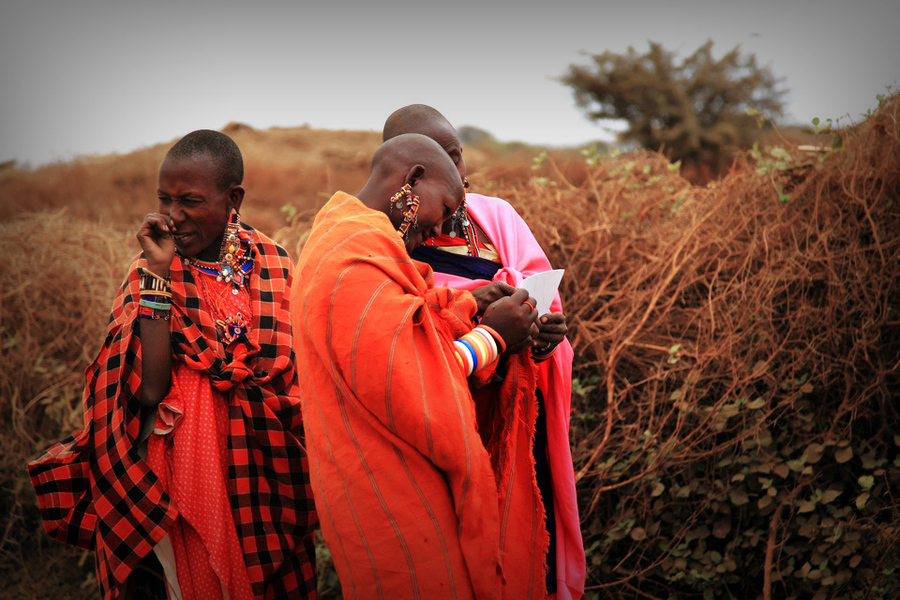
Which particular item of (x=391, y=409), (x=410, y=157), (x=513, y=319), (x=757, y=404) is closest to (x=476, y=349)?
(x=513, y=319)

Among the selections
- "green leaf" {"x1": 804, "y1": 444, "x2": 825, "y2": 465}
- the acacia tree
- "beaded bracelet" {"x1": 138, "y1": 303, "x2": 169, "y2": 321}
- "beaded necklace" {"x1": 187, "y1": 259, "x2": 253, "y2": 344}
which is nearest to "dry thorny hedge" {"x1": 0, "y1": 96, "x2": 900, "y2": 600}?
"green leaf" {"x1": 804, "y1": 444, "x2": 825, "y2": 465}

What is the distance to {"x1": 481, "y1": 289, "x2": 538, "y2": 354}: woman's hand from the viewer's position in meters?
2.02

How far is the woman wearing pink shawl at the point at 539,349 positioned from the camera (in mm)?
2340

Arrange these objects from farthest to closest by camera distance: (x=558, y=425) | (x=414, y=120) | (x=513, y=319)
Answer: (x=414, y=120) → (x=558, y=425) → (x=513, y=319)

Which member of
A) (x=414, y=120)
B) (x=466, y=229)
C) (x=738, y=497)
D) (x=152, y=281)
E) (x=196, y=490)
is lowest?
(x=738, y=497)

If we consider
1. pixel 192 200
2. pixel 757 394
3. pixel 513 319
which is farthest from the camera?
pixel 757 394

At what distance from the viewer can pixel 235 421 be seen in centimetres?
236

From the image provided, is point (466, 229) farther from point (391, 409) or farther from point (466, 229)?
point (391, 409)

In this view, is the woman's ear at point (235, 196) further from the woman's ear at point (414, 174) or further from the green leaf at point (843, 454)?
the green leaf at point (843, 454)

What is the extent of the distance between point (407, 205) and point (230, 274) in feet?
2.86

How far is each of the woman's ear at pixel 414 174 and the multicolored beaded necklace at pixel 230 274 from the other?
2.85ft

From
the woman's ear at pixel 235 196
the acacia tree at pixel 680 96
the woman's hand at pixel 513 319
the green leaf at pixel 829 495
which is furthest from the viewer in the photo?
the acacia tree at pixel 680 96

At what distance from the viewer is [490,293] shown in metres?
2.12

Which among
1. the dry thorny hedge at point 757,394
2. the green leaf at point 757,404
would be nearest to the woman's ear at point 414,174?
the dry thorny hedge at point 757,394
